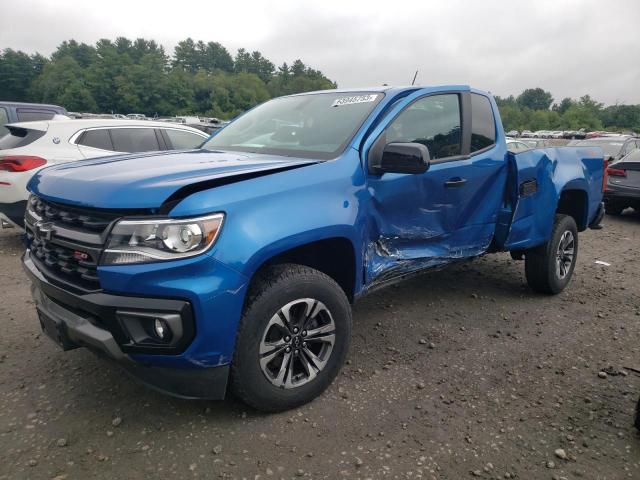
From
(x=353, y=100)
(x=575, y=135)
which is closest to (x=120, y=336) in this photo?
(x=353, y=100)

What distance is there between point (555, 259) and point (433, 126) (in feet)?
6.42

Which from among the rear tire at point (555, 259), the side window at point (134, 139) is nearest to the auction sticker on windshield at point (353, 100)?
the rear tire at point (555, 259)

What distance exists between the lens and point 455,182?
3451 mm

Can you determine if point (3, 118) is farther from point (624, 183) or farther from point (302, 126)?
point (624, 183)

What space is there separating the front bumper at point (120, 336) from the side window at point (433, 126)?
1810 millimetres

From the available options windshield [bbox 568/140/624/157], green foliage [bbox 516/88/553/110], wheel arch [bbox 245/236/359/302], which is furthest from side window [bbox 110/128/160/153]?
green foliage [bbox 516/88/553/110]

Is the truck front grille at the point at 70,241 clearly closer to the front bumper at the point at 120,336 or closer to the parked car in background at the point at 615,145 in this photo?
the front bumper at the point at 120,336

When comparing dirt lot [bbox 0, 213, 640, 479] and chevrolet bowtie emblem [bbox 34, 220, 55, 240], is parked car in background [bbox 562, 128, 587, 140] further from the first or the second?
chevrolet bowtie emblem [bbox 34, 220, 55, 240]

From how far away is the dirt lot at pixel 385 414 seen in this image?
227cm

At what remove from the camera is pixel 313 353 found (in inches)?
107

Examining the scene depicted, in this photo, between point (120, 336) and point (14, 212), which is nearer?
point (120, 336)

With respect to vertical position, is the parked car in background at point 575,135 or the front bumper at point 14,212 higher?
the parked car in background at point 575,135

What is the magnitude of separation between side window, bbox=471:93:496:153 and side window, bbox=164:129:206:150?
4.27m

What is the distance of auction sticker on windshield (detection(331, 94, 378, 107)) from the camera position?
3.27 metres
